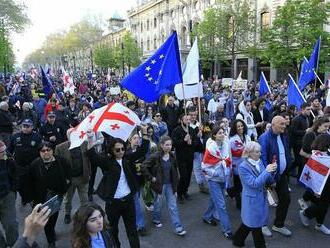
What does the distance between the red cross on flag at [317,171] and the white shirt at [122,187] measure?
2.97 meters

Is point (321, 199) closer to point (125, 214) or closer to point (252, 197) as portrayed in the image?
point (252, 197)

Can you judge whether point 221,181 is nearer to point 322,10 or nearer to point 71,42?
point 322,10

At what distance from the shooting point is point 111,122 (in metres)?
5.37

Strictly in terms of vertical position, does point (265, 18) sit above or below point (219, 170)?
above

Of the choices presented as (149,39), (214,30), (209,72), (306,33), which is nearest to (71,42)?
(149,39)

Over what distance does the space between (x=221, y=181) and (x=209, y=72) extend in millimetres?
39469

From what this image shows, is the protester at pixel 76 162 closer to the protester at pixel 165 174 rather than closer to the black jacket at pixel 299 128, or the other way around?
the protester at pixel 165 174

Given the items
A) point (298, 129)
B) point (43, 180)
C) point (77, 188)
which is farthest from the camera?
point (298, 129)

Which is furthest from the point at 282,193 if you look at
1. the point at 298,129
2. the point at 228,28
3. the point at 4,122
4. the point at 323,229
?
the point at 228,28

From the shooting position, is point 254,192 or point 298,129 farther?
point 298,129

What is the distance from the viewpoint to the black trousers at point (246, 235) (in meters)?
4.95

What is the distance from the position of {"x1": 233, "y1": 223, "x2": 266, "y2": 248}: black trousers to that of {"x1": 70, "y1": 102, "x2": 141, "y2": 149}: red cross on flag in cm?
207

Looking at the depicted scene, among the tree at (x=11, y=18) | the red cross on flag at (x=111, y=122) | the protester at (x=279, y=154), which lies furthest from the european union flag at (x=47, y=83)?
the tree at (x=11, y=18)

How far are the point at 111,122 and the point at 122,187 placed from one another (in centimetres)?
101
